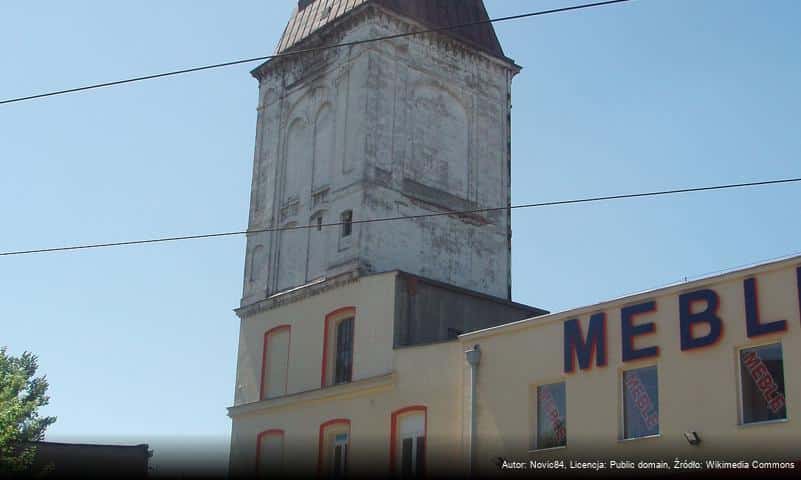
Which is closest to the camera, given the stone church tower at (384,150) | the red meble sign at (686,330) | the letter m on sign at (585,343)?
the red meble sign at (686,330)

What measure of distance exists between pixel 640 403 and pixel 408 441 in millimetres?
7146

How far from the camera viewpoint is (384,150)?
36.1 meters

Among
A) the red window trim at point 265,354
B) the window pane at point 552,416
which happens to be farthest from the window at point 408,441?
the red window trim at point 265,354

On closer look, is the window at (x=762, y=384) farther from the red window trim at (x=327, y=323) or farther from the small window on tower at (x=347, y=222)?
the small window on tower at (x=347, y=222)

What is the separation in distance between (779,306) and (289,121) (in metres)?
21.0

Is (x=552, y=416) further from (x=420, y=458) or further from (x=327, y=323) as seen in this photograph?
(x=327, y=323)

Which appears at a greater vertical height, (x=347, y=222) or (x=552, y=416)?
(x=347, y=222)

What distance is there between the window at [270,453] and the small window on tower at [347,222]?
6.26 meters

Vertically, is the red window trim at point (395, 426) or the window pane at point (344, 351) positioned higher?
the window pane at point (344, 351)

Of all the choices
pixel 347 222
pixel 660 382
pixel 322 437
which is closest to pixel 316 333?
pixel 322 437

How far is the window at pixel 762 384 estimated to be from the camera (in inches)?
879

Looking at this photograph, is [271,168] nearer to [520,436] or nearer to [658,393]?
[520,436]

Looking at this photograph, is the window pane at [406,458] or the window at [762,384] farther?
the window pane at [406,458]

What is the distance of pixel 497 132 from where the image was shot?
39.5 meters
